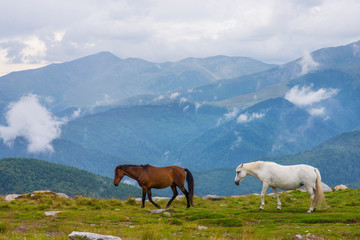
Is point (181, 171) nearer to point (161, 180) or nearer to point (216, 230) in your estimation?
point (161, 180)

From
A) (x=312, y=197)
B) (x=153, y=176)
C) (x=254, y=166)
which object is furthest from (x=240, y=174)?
(x=153, y=176)

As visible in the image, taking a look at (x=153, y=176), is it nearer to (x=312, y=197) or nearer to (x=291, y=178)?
(x=291, y=178)

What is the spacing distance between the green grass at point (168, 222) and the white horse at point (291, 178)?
889 millimetres

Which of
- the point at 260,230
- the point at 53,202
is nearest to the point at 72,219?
the point at 53,202

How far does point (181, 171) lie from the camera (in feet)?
83.5

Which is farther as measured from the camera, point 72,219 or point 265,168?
point 265,168

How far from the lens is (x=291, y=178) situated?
74.9ft

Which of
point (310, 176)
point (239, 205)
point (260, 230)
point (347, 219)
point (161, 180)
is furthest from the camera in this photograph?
point (239, 205)

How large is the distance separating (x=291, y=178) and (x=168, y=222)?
8076mm

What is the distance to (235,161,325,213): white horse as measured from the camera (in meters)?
22.1

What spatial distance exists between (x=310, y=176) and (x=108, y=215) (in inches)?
463

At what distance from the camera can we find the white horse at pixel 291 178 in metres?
22.1

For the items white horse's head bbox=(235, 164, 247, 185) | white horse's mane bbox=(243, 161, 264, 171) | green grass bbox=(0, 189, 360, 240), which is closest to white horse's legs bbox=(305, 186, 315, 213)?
green grass bbox=(0, 189, 360, 240)

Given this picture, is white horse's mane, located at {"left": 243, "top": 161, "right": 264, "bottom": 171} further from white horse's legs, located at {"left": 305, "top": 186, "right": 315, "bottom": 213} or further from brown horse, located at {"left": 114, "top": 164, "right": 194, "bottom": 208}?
brown horse, located at {"left": 114, "top": 164, "right": 194, "bottom": 208}
